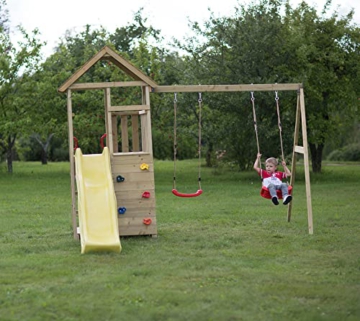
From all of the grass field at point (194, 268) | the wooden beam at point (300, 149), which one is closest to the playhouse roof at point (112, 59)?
the grass field at point (194, 268)

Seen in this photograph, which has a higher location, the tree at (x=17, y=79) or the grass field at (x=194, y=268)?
the tree at (x=17, y=79)

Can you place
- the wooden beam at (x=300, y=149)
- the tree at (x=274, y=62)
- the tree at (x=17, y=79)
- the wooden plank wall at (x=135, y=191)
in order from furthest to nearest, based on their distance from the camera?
the tree at (x=17, y=79)
the tree at (x=274, y=62)
the wooden beam at (x=300, y=149)
the wooden plank wall at (x=135, y=191)

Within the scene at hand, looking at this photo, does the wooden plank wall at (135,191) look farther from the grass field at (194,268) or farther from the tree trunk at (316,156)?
the tree trunk at (316,156)

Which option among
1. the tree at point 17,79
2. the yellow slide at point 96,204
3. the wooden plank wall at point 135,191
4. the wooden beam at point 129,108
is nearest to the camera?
the yellow slide at point 96,204

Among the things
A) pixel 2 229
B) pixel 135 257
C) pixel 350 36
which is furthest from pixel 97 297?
pixel 350 36

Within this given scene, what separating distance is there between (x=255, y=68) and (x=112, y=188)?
1211 centimetres

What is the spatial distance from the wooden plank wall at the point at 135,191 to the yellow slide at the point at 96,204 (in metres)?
0.32

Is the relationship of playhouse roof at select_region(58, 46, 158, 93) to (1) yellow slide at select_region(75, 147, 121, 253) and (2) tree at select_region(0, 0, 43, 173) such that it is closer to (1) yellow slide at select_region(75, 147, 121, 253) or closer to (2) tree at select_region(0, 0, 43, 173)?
(1) yellow slide at select_region(75, 147, 121, 253)

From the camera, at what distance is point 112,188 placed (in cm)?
1020

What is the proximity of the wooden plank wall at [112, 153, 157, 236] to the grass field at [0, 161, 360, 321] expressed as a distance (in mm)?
196

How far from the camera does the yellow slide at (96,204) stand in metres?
9.37

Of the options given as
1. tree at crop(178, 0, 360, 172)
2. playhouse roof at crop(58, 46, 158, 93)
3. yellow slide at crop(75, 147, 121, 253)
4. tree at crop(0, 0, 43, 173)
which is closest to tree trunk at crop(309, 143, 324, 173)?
tree at crop(178, 0, 360, 172)

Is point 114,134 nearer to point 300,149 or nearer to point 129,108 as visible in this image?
point 129,108

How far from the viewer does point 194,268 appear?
8281mm
